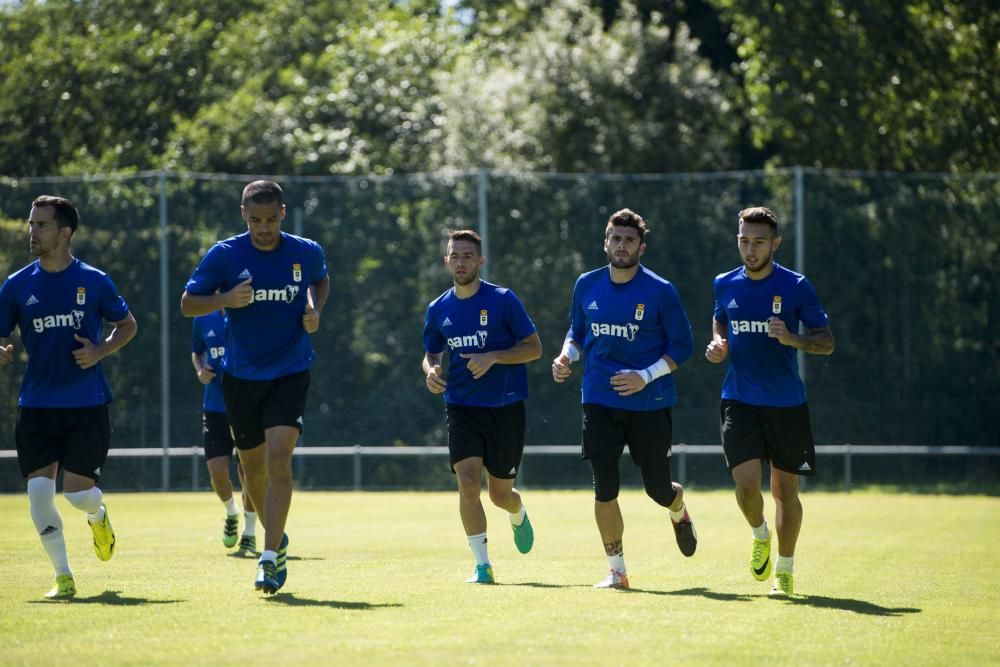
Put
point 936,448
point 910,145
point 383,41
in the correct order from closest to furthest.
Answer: point 936,448 → point 910,145 → point 383,41

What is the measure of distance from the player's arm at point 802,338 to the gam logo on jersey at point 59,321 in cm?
377

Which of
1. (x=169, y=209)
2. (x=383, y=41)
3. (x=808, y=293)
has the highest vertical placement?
(x=383, y=41)

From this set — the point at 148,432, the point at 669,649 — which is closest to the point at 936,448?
the point at 148,432

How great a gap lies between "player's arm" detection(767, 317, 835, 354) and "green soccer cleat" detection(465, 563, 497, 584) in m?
2.09

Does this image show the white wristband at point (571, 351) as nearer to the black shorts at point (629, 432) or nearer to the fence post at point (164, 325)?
the black shorts at point (629, 432)

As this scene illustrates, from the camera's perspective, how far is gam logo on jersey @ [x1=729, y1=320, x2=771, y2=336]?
911 cm

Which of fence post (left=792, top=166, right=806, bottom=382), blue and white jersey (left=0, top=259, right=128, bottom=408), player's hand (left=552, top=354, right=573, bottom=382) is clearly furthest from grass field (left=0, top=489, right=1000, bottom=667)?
fence post (left=792, top=166, right=806, bottom=382)

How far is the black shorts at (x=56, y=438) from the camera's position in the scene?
887 cm

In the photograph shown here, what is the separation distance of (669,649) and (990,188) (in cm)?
1477

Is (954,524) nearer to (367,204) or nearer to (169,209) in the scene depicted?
(367,204)

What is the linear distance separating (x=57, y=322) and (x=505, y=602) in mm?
2917

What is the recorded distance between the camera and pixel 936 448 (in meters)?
19.7

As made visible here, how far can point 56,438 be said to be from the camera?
8938 mm

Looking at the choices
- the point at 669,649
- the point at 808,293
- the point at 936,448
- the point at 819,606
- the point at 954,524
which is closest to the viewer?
the point at 669,649
